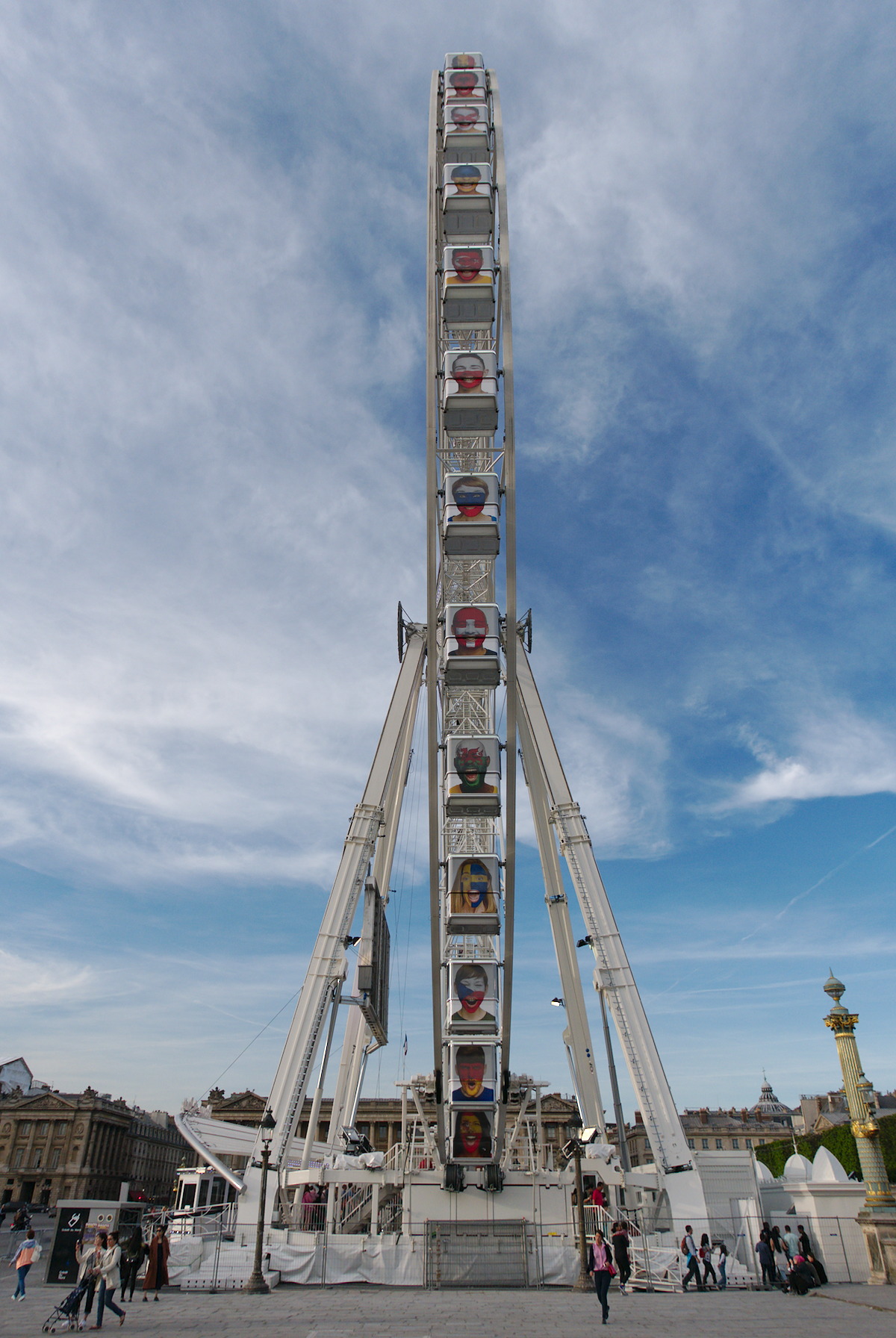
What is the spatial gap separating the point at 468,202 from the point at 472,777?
64.5 ft

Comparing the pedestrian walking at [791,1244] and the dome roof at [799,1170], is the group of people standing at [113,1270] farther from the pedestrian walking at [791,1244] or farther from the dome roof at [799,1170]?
the dome roof at [799,1170]

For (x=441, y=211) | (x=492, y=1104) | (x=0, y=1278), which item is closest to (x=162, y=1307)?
(x=0, y=1278)

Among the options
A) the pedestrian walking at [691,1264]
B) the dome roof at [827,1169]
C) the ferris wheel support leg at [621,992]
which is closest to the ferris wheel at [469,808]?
the ferris wheel support leg at [621,992]

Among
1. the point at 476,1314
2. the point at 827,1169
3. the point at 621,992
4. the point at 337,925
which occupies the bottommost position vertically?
the point at 476,1314

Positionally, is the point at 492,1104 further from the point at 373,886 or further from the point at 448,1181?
the point at 373,886

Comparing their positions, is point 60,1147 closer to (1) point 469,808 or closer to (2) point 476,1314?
(1) point 469,808

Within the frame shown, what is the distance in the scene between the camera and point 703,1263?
21719 mm

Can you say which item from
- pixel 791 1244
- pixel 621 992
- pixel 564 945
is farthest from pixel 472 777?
pixel 791 1244

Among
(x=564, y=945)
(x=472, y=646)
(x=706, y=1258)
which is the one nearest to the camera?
(x=706, y=1258)

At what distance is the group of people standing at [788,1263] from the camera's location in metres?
20.0

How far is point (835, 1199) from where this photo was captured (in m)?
26.6

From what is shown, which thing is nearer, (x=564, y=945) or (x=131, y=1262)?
(x=131, y=1262)

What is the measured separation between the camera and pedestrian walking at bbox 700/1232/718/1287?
21.4m

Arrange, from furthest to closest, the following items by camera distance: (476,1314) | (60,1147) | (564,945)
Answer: (60,1147), (564,945), (476,1314)
